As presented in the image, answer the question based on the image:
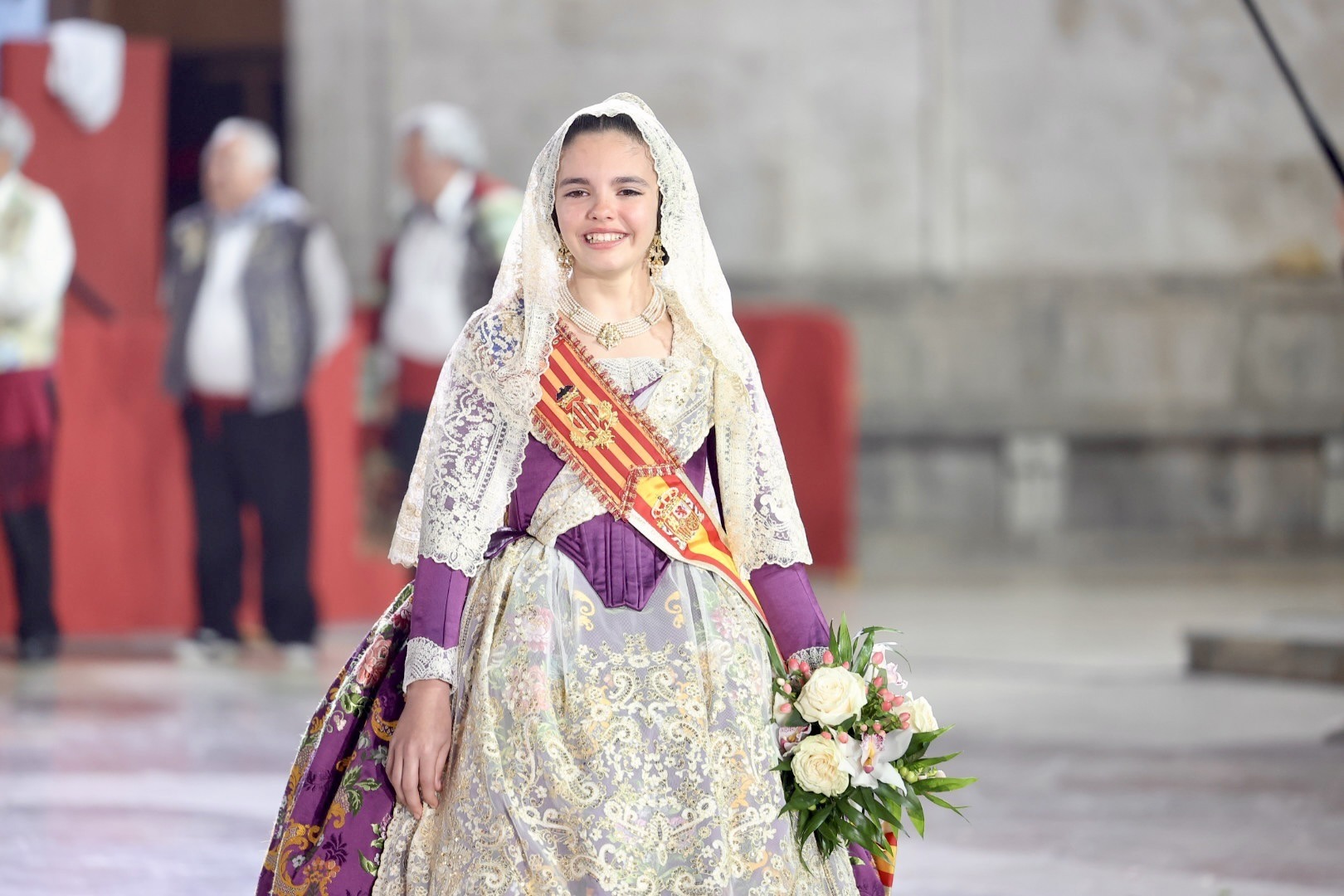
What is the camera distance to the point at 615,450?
305 cm

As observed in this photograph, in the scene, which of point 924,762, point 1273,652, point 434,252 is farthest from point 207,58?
point 924,762

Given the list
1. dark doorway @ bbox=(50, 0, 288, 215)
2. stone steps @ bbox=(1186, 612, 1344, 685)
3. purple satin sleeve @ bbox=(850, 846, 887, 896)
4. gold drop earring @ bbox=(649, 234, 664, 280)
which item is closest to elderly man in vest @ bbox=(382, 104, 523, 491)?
stone steps @ bbox=(1186, 612, 1344, 685)

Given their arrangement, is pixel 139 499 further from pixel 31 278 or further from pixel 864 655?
pixel 864 655

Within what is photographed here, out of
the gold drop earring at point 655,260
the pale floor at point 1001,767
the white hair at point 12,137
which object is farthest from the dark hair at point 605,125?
the white hair at point 12,137

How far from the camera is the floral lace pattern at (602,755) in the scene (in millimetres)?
2846

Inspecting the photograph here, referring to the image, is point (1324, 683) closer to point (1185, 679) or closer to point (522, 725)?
point (1185, 679)

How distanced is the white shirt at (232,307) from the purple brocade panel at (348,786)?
5.32 meters

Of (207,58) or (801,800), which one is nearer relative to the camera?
(801,800)

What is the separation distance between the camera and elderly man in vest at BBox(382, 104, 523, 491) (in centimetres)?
861

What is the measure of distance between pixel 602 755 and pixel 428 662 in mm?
275

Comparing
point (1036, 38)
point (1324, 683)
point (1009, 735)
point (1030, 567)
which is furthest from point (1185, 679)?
point (1036, 38)

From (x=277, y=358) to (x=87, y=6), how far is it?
21.1 ft

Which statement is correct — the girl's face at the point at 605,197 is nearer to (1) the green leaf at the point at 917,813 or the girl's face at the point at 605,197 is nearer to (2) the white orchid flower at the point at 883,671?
(2) the white orchid flower at the point at 883,671

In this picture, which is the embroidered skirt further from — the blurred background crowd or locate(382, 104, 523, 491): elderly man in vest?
locate(382, 104, 523, 491): elderly man in vest
